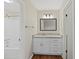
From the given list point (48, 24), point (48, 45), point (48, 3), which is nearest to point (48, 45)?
point (48, 45)

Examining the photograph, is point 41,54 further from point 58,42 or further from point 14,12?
point 14,12

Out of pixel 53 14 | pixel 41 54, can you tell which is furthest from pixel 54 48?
pixel 53 14

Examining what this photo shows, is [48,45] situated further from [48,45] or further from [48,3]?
[48,3]

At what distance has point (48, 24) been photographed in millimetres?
6934

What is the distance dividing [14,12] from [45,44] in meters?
2.97

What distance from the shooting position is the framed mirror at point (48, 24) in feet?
22.5

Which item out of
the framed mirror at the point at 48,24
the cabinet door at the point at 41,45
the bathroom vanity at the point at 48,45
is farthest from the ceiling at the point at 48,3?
the cabinet door at the point at 41,45

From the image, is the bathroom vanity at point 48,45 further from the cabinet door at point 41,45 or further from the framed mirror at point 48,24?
the framed mirror at point 48,24

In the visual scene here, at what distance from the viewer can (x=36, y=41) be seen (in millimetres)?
5562

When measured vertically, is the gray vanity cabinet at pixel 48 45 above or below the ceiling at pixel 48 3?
below

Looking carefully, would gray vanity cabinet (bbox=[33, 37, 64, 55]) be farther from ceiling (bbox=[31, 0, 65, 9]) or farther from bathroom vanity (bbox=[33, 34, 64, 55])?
ceiling (bbox=[31, 0, 65, 9])

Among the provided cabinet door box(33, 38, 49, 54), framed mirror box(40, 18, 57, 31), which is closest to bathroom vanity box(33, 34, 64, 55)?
cabinet door box(33, 38, 49, 54)

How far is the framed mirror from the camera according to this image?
6.85 m
